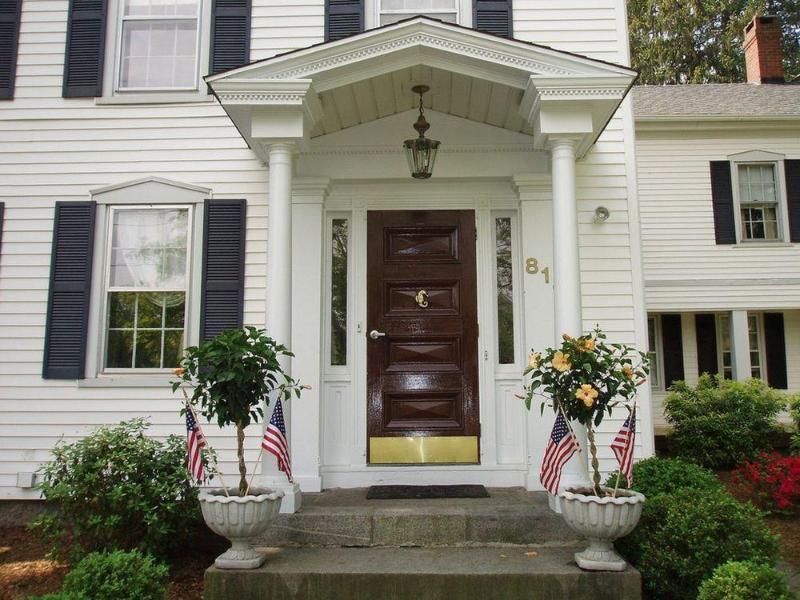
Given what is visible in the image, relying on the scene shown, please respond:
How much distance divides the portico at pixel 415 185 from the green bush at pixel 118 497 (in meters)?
0.89

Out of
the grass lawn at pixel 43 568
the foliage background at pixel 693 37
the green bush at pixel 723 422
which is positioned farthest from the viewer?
the foliage background at pixel 693 37

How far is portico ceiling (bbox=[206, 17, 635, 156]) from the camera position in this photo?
407cm

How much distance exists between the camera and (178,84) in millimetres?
5395

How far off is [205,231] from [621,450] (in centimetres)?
361

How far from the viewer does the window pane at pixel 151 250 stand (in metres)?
5.20

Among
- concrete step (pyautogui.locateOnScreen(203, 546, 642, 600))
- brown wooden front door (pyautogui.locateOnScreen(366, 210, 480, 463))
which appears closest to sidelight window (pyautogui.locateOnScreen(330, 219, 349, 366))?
brown wooden front door (pyautogui.locateOnScreen(366, 210, 480, 463))

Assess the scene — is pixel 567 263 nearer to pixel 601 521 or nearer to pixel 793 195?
pixel 601 521

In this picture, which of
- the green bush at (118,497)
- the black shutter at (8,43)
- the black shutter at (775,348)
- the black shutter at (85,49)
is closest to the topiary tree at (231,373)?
the green bush at (118,497)

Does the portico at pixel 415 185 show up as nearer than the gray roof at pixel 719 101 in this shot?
Yes

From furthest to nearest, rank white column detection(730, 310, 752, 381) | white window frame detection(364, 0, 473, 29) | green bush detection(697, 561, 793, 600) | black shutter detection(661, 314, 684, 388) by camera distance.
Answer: black shutter detection(661, 314, 684, 388)
white column detection(730, 310, 752, 381)
white window frame detection(364, 0, 473, 29)
green bush detection(697, 561, 793, 600)

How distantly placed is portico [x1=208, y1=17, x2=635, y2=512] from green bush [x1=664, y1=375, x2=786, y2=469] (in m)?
3.25

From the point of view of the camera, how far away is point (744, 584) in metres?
2.82

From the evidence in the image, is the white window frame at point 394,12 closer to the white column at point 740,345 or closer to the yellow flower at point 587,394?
the yellow flower at point 587,394

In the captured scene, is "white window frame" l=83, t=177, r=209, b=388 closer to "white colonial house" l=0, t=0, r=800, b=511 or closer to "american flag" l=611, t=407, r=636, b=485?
"white colonial house" l=0, t=0, r=800, b=511
